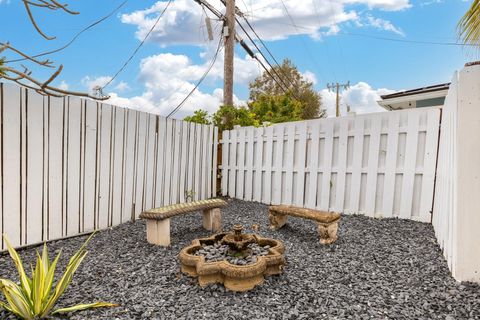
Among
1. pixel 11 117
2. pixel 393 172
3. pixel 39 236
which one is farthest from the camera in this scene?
pixel 393 172

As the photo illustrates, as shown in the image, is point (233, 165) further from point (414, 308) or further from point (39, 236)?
point (414, 308)

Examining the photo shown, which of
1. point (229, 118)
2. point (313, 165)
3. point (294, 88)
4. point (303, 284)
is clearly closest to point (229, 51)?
point (229, 118)

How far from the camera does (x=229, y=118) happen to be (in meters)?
5.58

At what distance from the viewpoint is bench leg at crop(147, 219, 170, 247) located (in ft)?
8.77

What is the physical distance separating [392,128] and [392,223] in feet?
3.75

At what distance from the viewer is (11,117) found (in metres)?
2.59

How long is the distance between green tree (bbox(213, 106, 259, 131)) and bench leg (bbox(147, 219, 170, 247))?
311cm

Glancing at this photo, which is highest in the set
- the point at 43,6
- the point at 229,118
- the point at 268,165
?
the point at 43,6

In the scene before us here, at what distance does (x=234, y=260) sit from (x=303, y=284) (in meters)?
0.50

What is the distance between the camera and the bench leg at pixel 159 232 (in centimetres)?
267

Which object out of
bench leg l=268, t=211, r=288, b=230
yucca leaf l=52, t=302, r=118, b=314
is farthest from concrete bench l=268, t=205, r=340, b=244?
yucca leaf l=52, t=302, r=118, b=314

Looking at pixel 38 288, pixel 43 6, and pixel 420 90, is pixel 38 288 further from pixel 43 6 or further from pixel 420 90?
pixel 420 90

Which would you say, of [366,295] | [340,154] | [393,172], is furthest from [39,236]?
[393,172]

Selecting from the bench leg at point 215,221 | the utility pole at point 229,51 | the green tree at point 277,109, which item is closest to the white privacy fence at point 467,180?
the bench leg at point 215,221
